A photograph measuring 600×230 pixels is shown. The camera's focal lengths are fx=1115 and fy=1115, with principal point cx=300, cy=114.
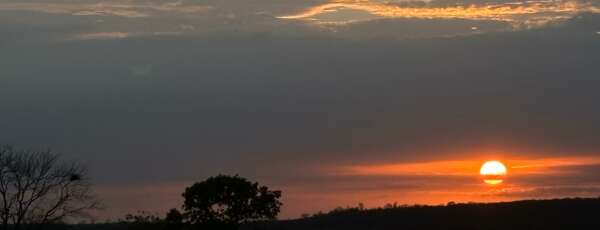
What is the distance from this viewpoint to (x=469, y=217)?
79812mm

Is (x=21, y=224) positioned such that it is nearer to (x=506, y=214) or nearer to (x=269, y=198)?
(x=269, y=198)

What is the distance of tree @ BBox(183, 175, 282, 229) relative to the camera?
5809cm

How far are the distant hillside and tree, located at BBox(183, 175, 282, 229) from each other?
46.3 ft

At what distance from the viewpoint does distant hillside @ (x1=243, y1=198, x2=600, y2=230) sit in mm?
76062

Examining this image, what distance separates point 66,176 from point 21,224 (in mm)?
3982

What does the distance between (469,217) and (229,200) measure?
26.7 metres

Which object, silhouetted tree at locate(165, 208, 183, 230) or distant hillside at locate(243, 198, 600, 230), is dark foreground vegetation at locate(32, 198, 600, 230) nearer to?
distant hillside at locate(243, 198, 600, 230)

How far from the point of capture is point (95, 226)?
9788 centimetres

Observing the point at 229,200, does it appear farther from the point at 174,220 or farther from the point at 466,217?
the point at 466,217

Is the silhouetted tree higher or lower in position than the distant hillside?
lower

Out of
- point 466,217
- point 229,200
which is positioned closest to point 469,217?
point 466,217

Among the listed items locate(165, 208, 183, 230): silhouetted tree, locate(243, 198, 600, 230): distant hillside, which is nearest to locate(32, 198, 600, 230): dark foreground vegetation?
locate(243, 198, 600, 230): distant hillside

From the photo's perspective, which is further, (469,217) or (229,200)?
(469,217)

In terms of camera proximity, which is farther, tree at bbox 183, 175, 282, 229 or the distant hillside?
the distant hillside
